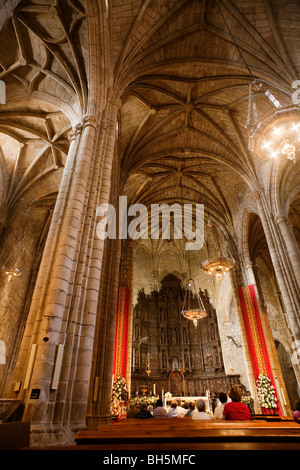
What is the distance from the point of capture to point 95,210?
6496 millimetres

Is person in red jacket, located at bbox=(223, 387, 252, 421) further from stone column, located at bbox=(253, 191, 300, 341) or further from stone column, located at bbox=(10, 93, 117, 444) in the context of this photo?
stone column, located at bbox=(253, 191, 300, 341)

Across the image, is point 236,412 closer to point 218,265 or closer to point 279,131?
point 279,131

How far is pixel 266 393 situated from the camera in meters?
11.9

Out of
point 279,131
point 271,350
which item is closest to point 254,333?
point 271,350

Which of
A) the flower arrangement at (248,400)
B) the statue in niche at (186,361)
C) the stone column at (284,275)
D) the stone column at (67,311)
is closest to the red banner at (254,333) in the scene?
the flower arrangement at (248,400)

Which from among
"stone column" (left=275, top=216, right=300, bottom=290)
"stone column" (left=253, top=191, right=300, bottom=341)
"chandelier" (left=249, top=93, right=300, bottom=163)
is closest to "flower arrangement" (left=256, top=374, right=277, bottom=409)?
"stone column" (left=253, top=191, right=300, bottom=341)

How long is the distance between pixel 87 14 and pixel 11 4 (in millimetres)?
5627

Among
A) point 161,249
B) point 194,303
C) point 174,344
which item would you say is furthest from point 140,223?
point 174,344

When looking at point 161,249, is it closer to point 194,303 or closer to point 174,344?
point 194,303

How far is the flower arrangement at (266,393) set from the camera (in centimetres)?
1174

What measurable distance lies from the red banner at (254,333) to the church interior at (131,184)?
60 millimetres

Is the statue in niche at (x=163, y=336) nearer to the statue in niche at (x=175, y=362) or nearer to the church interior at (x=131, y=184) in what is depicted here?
the church interior at (x=131, y=184)

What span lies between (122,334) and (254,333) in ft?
24.3

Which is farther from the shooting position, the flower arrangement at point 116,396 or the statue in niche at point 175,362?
the statue in niche at point 175,362
